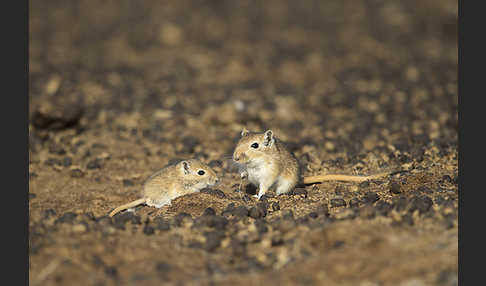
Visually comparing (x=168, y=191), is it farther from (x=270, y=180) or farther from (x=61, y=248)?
(x=61, y=248)

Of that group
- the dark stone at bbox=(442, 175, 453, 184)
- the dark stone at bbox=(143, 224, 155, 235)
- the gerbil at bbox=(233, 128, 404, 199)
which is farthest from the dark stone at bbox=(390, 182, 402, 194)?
the dark stone at bbox=(143, 224, 155, 235)

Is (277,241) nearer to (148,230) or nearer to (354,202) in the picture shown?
(148,230)

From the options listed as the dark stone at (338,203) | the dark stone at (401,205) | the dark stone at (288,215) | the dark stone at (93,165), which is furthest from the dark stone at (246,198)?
the dark stone at (93,165)

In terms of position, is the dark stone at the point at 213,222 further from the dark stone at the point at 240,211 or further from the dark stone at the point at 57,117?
the dark stone at the point at 57,117

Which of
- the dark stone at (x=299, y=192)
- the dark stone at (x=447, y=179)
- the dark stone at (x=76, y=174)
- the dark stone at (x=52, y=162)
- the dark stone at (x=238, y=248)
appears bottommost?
the dark stone at (x=76, y=174)

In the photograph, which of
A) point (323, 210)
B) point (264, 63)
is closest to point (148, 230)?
point (323, 210)

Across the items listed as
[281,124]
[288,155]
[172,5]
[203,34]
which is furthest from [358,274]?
[172,5]

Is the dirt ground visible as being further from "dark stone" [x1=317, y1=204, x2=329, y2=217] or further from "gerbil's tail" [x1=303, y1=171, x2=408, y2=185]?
"gerbil's tail" [x1=303, y1=171, x2=408, y2=185]
